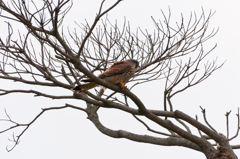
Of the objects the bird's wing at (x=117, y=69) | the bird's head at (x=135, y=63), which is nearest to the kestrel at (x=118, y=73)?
the bird's wing at (x=117, y=69)

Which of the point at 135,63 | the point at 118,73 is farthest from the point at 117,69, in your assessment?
the point at 135,63

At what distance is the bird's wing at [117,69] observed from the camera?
395 centimetres

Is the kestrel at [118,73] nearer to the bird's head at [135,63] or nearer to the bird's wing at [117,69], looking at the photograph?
the bird's wing at [117,69]

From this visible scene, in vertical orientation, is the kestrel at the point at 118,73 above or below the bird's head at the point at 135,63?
below

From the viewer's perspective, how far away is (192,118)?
3645mm

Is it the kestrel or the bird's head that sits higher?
the bird's head

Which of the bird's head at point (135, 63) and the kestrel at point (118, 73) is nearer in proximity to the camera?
the kestrel at point (118, 73)

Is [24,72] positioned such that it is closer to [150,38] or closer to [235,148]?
[150,38]

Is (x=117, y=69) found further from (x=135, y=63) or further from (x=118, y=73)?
(x=135, y=63)

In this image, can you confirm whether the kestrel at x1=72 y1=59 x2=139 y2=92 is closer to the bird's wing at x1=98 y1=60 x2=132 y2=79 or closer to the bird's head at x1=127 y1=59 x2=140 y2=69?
the bird's wing at x1=98 y1=60 x2=132 y2=79

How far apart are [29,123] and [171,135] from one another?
6.29 feet

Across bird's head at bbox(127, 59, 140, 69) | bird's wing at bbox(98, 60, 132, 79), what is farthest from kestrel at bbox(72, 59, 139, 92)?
bird's head at bbox(127, 59, 140, 69)

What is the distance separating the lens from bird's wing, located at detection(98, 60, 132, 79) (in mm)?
3947

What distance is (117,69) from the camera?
399 cm
